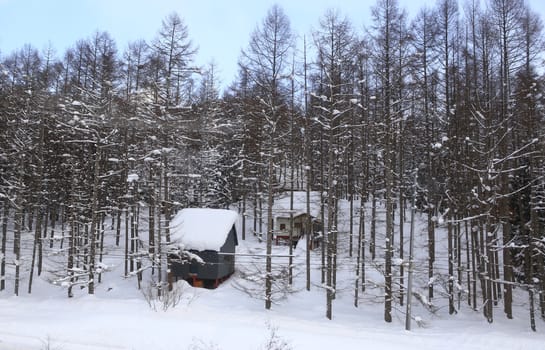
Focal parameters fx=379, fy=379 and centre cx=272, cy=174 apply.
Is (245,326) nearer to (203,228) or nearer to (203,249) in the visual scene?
→ (203,249)

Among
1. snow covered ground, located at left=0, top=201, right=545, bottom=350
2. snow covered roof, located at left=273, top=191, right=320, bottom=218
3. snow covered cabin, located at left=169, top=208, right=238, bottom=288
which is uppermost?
snow covered roof, located at left=273, top=191, right=320, bottom=218

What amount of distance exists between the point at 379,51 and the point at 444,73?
6239 mm

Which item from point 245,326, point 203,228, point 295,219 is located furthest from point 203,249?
point 295,219

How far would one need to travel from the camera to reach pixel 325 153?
2847 centimetres

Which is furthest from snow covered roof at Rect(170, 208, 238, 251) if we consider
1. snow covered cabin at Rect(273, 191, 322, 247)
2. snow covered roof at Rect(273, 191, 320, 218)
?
snow covered roof at Rect(273, 191, 320, 218)

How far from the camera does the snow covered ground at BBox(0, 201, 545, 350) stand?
33.8ft

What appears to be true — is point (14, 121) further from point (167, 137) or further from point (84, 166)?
point (167, 137)

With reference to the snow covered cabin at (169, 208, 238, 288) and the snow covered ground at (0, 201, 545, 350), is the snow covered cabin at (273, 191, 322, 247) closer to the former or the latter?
the snow covered cabin at (169, 208, 238, 288)

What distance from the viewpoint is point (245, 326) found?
12438 mm

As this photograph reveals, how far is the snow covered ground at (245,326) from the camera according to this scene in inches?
405

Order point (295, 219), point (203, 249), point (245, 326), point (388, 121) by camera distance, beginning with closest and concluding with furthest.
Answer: point (245, 326) → point (388, 121) → point (203, 249) → point (295, 219)

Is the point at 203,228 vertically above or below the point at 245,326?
above

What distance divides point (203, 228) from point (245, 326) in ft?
36.6

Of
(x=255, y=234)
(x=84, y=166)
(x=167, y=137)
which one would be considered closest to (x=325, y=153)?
(x=255, y=234)
